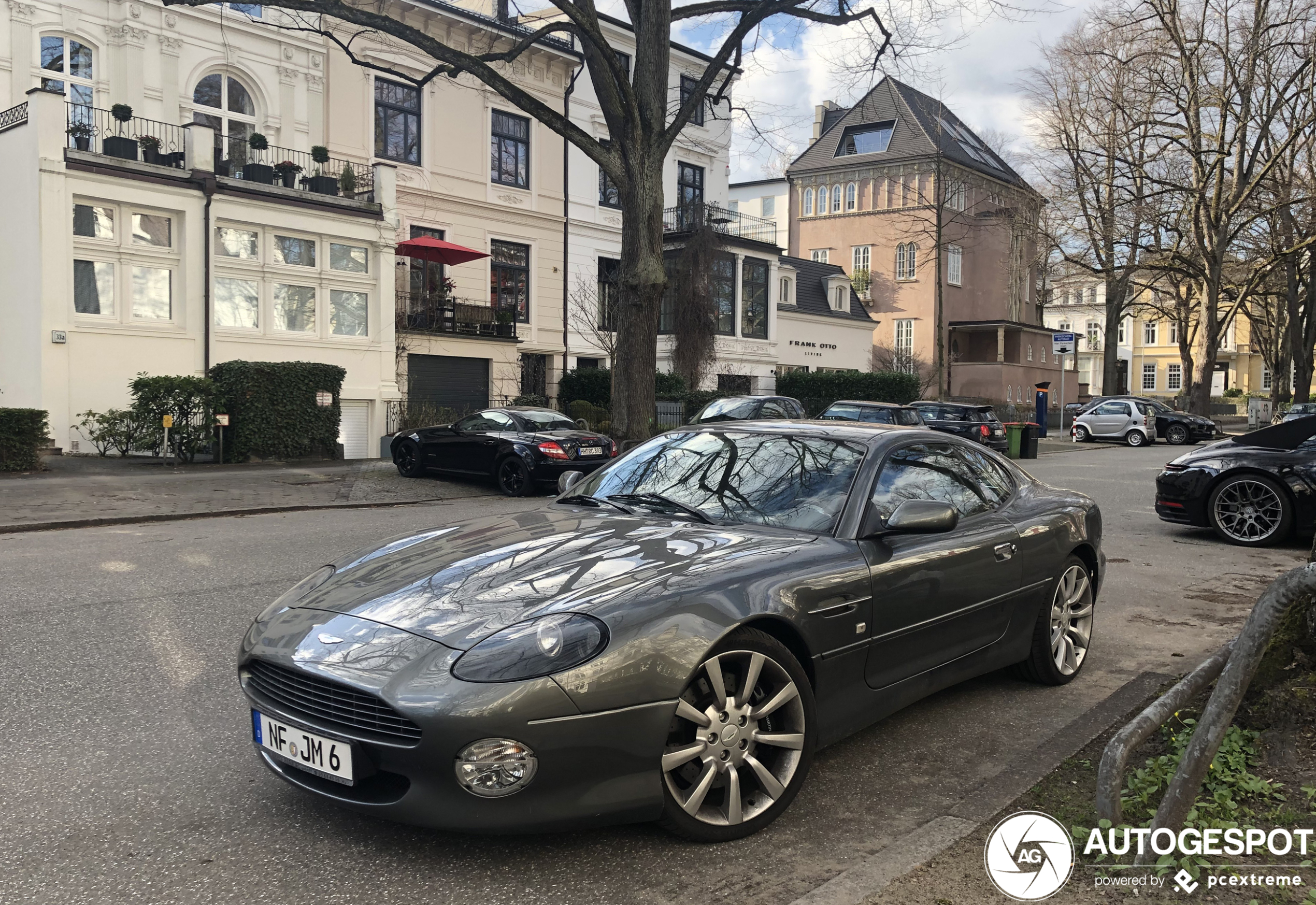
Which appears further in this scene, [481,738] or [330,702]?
[330,702]

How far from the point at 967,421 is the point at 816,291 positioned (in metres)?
23.9

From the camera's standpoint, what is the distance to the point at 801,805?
363 cm

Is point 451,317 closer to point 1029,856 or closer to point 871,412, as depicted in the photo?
point 871,412

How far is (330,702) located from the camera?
313 cm

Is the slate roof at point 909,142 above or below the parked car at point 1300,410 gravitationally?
above

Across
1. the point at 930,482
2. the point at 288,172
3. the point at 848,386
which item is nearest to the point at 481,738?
the point at 930,482

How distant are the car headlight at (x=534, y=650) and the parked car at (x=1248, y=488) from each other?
886 cm

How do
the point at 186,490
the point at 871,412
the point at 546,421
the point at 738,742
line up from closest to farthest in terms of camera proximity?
the point at 738,742 < the point at 186,490 < the point at 546,421 < the point at 871,412

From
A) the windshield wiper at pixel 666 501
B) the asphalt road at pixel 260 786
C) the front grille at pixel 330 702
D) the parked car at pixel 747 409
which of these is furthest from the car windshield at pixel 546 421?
the front grille at pixel 330 702

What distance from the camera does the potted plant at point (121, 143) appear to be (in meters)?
20.5

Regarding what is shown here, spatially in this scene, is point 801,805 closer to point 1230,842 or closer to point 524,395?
point 1230,842

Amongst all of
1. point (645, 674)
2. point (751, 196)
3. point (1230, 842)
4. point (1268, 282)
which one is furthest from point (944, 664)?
point (751, 196)

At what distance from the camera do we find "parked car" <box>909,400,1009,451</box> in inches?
945

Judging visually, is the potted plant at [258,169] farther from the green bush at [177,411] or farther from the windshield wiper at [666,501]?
the windshield wiper at [666,501]
